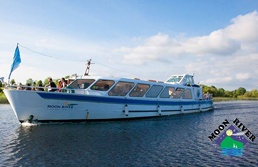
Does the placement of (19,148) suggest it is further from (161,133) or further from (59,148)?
(161,133)

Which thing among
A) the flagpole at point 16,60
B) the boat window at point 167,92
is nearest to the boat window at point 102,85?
the flagpole at point 16,60

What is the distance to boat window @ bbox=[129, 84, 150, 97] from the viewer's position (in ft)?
81.2

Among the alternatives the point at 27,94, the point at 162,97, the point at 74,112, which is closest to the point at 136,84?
the point at 162,97

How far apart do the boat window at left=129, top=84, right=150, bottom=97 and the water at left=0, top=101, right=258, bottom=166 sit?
630 cm

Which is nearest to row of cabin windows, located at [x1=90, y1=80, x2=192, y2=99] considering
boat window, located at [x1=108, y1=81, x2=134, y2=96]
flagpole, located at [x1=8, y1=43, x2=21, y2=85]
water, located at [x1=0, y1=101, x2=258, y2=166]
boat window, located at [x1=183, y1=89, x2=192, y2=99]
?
Result: boat window, located at [x1=108, y1=81, x2=134, y2=96]

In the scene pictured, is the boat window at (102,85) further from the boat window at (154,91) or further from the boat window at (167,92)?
the boat window at (167,92)

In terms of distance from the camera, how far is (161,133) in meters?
17.9

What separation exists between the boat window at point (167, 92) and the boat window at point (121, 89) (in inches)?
199

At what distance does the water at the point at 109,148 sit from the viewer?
1099cm

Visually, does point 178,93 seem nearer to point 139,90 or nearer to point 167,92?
point 167,92

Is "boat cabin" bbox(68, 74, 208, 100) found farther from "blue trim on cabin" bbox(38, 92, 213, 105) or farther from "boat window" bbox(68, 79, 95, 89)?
"blue trim on cabin" bbox(38, 92, 213, 105)

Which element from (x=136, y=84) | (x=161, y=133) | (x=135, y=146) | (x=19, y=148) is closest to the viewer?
(x=19, y=148)

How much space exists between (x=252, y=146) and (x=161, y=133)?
19.8ft

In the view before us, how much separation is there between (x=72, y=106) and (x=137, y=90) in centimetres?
741
